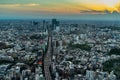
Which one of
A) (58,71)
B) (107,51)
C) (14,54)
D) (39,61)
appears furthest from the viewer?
(107,51)

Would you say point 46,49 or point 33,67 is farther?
point 46,49

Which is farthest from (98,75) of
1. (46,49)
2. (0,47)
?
(0,47)

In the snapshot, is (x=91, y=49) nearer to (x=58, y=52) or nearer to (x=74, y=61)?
(x=58, y=52)

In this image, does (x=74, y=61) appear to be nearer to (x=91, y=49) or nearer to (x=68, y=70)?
(x=68, y=70)

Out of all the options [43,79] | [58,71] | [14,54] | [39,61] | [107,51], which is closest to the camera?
[43,79]

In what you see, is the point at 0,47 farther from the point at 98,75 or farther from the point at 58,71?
the point at 98,75

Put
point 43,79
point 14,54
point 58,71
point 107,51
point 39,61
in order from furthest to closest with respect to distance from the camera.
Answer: point 107,51
point 14,54
point 39,61
point 58,71
point 43,79

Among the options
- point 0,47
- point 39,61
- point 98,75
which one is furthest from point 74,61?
point 0,47

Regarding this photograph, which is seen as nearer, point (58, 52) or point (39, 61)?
point (39, 61)
